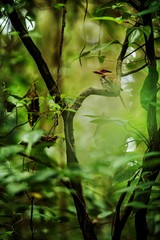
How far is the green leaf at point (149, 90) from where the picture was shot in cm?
72

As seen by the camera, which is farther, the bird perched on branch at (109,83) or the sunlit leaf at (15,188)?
the bird perched on branch at (109,83)

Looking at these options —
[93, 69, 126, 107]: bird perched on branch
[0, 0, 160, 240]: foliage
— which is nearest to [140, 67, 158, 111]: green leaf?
[0, 0, 160, 240]: foliage

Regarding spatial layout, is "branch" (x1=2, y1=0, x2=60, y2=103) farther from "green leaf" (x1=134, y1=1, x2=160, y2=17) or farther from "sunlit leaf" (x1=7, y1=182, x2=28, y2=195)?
"sunlit leaf" (x1=7, y1=182, x2=28, y2=195)

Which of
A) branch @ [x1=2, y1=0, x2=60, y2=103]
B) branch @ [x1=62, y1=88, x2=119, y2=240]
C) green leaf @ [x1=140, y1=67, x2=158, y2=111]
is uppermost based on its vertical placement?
branch @ [x1=2, y1=0, x2=60, y2=103]

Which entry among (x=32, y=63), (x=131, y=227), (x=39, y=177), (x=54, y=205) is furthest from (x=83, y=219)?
(x=32, y=63)

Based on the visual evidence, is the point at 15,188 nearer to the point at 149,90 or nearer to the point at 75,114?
the point at 149,90

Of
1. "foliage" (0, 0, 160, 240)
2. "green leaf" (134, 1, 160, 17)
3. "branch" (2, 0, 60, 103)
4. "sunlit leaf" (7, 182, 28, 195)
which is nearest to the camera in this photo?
"sunlit leaf" (7, 182, 28, 195)

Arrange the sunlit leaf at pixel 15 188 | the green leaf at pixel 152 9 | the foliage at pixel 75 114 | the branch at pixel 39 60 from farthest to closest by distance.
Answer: the branch at pixel 39 60 → the foliage at pixel 75 114 → the green leaf at pixel 152 9 → the sunlit leaf at pixel 15 188

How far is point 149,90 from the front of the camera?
0.73 metres

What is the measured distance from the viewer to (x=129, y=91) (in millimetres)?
1524

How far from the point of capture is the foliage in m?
0.79

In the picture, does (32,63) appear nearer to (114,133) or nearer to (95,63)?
(95,63)

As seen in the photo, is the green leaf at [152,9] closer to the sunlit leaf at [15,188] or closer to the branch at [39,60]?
the branch at [39,60]

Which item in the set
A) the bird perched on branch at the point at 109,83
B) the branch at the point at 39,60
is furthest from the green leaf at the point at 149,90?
the branch at the point at 39,60
